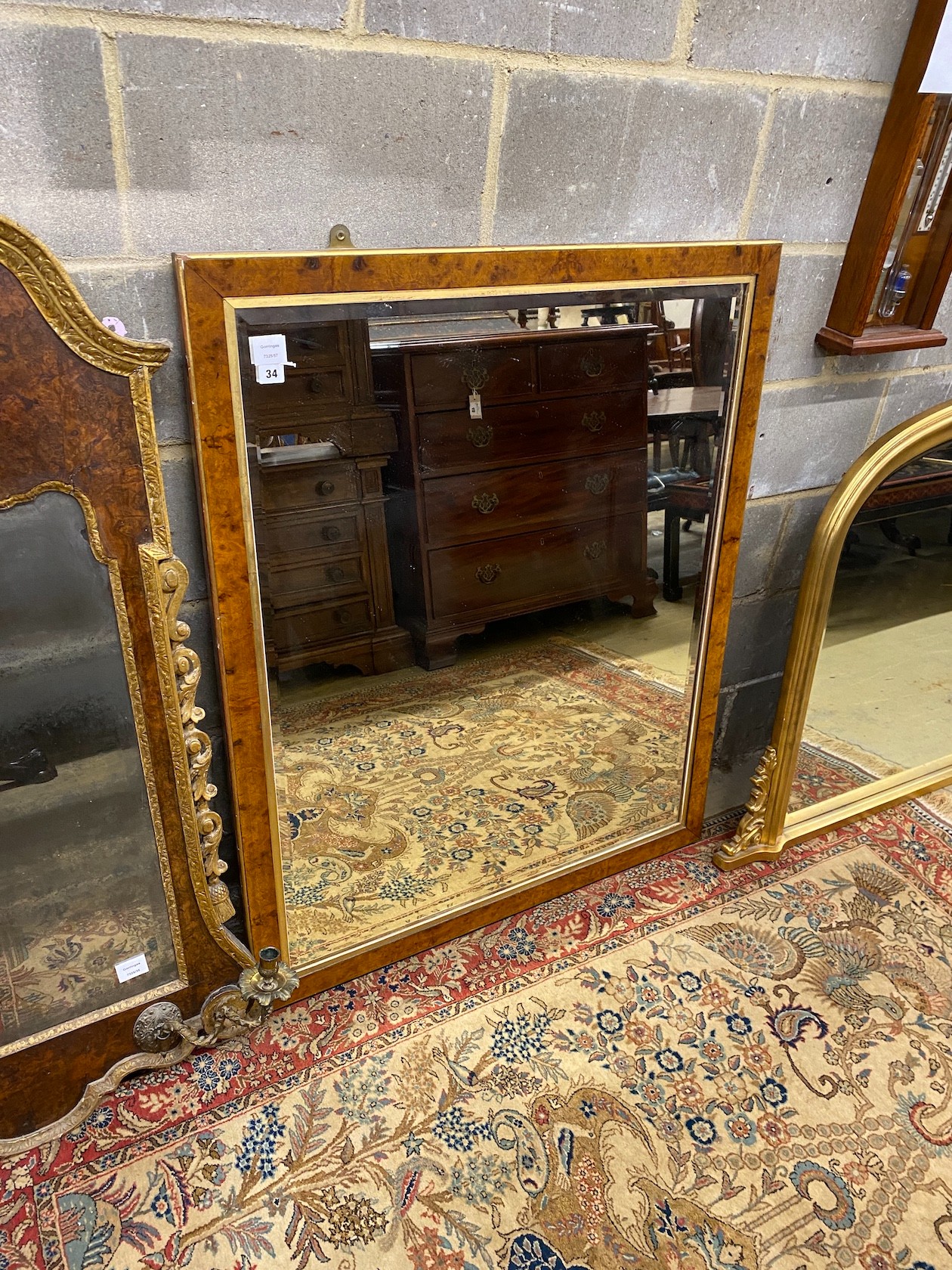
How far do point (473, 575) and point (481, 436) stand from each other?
8.4 inches

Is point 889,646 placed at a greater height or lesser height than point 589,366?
lesser

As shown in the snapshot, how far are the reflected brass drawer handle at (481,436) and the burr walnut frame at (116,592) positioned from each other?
47 cm

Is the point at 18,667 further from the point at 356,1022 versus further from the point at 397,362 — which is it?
the point at 356,1022

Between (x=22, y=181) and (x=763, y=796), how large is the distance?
146 centimetres

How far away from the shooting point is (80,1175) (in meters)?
1.09

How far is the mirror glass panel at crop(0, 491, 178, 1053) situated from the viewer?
0.94 meters

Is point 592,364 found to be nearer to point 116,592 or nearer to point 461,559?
point 461,559

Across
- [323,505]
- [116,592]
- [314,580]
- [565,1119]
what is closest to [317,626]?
[314,580]

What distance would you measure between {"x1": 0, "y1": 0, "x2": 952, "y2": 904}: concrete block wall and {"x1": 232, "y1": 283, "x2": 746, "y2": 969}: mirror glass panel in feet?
0.32

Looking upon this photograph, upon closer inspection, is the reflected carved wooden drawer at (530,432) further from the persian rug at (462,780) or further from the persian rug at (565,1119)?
the persian rug at (565,1119)

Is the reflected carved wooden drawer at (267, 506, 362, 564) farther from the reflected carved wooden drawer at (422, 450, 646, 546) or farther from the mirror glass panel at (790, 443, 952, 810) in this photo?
the mirror glass panel at (790, 443, 952, 810)

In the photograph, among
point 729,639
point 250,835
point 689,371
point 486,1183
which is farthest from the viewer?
point 729,639

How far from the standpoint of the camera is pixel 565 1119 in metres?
1.16

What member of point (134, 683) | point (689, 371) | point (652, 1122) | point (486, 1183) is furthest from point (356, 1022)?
point (689, 371)
